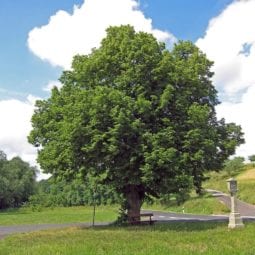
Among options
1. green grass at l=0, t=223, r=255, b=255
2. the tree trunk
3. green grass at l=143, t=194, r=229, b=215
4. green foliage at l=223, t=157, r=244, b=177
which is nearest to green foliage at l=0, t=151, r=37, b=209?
green grass at l=143, t=194, r=229, b=215

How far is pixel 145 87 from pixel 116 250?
1454cm

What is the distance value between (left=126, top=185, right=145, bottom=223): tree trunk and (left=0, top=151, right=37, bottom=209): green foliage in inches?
3265

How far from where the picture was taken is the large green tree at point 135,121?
29359 millimetres

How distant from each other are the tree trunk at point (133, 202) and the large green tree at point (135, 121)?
0.07m

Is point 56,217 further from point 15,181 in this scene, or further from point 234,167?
point 15,181

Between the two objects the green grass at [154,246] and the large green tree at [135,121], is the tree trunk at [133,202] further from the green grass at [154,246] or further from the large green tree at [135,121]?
the green grass at [154,246]

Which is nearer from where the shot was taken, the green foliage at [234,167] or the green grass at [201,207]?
the green grass at [201,207]

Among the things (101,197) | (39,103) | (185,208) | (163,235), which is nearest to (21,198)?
(101,197)

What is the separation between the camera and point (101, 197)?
378 feet

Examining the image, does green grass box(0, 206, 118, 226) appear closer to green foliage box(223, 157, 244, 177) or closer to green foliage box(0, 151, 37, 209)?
green foliage box(0, 151, 37, 209)

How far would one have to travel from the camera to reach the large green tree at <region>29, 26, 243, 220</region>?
29.4m

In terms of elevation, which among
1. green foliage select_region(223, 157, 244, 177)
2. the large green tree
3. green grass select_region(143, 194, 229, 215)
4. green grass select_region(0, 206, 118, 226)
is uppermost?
green foliage select_region(223, 157, 244, 177)

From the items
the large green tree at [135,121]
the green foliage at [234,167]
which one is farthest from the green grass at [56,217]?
the green foliage at [234,167]

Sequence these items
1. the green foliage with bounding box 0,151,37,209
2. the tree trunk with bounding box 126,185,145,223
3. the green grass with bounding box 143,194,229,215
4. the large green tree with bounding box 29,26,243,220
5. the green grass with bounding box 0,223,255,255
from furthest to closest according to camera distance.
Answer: the green foliage with bounding box 0,151,37,209 → the green grass with bounding box 143,194,229,215 → the tree trunk with bounding box 126,185,145,223 → the large green tree with bounding box 29,26,243,220 → the green grass with bounding box 0,223,255,255
